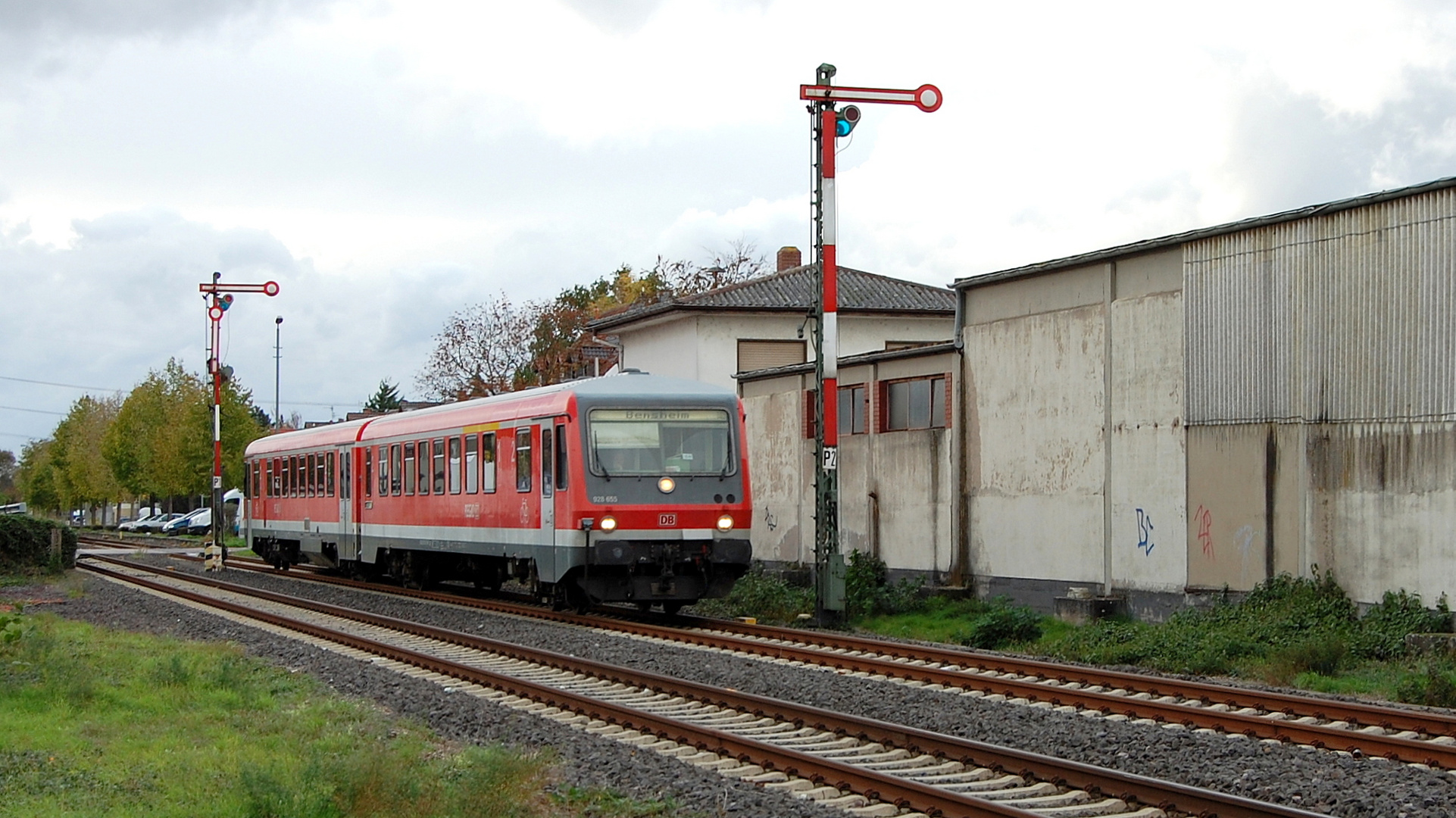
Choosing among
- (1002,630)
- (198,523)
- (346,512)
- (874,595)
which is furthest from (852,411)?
(198,523)

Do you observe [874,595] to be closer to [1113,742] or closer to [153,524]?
[1113,742]

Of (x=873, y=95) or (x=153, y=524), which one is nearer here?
(x=873, y=95)

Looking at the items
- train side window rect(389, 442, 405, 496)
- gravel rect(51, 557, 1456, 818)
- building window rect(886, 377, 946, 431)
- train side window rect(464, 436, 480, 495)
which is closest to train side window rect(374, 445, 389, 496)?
→ train side window rect(389, 442, 405, 496)

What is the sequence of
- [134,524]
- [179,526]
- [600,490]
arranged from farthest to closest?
[134,524] → [179,526] → [600,490]

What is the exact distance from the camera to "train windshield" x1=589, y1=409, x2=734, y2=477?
62.5 ft

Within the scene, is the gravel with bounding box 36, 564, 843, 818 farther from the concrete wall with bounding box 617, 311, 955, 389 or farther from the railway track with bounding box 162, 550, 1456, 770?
the concrete wall with bounding box 617, 311, 955, 389

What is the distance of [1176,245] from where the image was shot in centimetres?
1762

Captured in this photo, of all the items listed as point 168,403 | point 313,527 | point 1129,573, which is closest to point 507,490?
point 1129,573

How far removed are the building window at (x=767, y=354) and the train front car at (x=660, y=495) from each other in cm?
1561

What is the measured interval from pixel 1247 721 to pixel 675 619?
Answer: 10478 millimetres

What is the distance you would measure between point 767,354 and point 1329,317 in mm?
20635

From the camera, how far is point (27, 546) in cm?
3180

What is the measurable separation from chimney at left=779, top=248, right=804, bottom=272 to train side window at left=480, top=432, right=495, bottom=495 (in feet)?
79.4

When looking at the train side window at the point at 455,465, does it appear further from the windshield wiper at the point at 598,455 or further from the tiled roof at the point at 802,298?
the tiled roof at the point at 802,298
